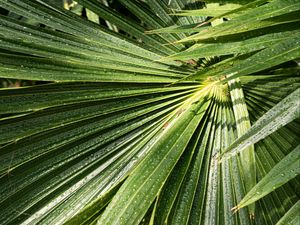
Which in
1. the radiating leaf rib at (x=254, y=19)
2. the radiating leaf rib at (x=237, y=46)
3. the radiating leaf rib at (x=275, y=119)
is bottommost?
the radiating leaf rib at (x=275, y=119)

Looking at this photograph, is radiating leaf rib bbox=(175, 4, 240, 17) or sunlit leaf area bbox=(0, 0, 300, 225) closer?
sunlit leaf area bbox=(0, 0, 300, 225)

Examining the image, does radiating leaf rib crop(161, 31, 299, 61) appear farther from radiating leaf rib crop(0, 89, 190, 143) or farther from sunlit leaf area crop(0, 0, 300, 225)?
radiating leaf rib crop(0, 89, 190, 143)

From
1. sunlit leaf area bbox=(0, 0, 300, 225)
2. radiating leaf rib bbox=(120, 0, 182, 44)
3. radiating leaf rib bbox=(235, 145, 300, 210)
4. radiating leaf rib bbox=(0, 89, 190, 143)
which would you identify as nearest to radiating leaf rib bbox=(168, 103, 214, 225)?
sunlit leaf area bbox=(0, 0, 300, 225)

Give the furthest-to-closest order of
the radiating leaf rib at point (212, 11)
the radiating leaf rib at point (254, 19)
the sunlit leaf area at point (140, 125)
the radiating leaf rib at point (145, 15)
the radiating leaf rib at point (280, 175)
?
the radiating leaf rib at point (145, 15), the radiating leaf rib at point (212, 11), the sunlit leaf area at point (140, 125), the radiating leaf rib at point (254, 19), the radiating leaf rib at point (280, 175)

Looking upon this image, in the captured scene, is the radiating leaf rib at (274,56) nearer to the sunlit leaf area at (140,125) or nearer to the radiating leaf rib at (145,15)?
the sunlit leaf area at (140,125)

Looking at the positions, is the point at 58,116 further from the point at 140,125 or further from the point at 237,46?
the point at 237,46

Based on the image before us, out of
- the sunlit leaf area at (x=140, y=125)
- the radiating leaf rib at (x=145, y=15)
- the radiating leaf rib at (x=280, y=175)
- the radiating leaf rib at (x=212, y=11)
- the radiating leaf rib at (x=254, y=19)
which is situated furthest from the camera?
the radiating leaf rib at (x=145, y=15)

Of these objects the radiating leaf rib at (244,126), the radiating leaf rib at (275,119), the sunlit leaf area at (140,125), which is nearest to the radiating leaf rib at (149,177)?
the sunlit leaf area at (140,125)
